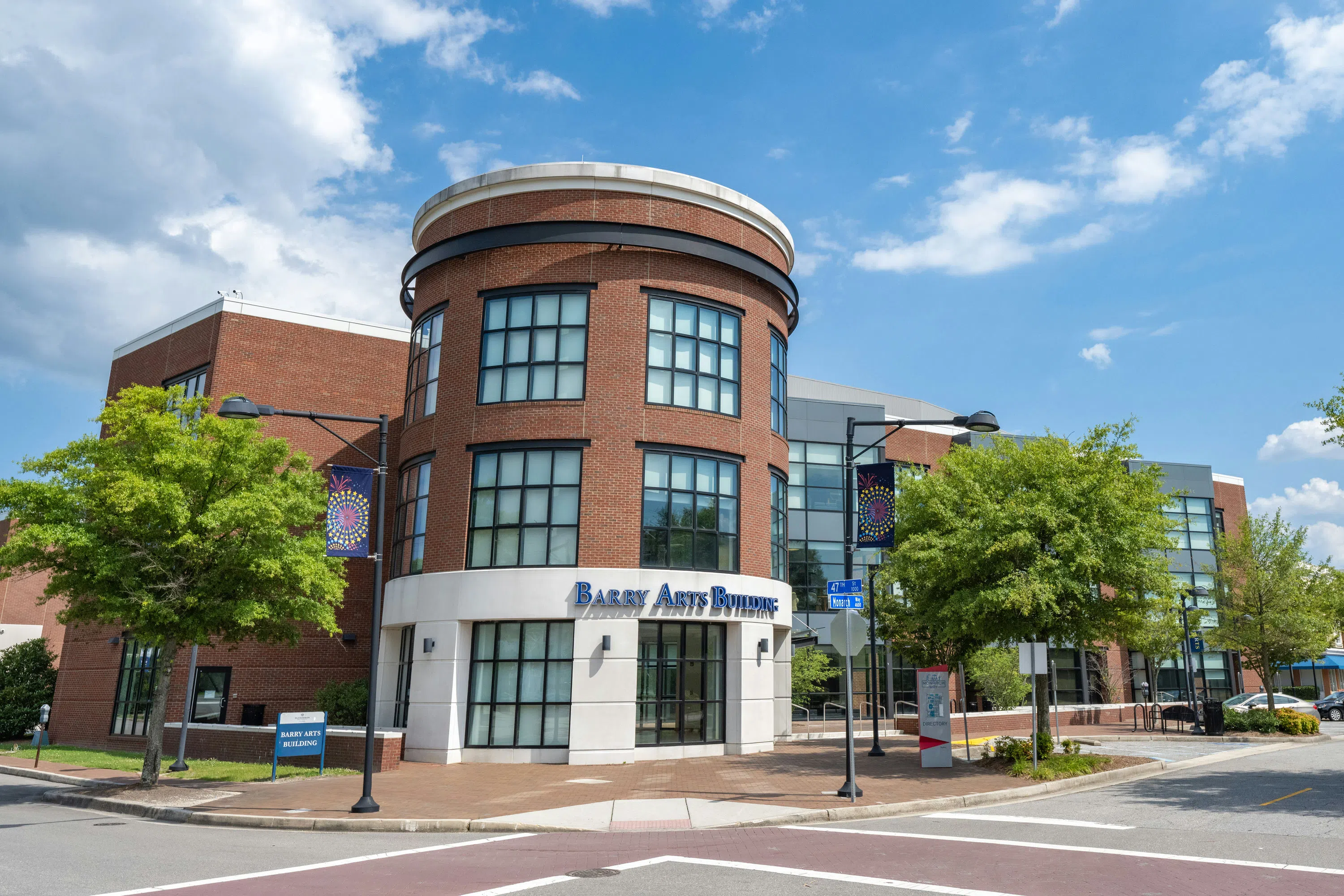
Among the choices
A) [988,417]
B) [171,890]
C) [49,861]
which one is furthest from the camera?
[988,417]

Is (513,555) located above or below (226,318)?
below

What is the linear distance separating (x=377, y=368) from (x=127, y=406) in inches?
558

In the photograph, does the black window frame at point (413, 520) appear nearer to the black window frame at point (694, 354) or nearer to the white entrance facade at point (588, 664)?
the white entrance facade at point (588, 664)

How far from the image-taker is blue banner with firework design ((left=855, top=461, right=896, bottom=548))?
18953 millimetres

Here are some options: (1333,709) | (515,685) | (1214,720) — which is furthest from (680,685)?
(1333,709)

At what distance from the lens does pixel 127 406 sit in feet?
60.8

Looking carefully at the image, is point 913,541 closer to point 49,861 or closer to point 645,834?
point 645,834

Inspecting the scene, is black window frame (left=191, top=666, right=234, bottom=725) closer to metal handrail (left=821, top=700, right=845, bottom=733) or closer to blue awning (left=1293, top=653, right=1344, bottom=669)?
metal handrail (left=821, top=700, right=845, bottom=733)

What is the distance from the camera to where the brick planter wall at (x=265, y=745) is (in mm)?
20672

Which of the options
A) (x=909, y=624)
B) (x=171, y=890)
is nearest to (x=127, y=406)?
(x=171, y=890)

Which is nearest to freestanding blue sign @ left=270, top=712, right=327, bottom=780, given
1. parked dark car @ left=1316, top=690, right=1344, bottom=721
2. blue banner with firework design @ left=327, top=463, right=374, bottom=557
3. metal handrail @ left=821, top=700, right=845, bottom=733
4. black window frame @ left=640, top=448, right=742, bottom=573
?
blue banner with firework design @ left=327, top=463, right=374, bottom=557

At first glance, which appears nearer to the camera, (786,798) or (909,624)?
(786,798)

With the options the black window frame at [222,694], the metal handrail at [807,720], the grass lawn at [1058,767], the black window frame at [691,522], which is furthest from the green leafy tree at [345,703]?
the grass lawn at [1058,767]

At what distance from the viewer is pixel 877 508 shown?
62.6ft
